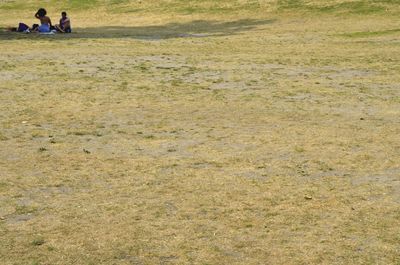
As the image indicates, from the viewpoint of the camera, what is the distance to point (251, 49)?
2275 centimetres

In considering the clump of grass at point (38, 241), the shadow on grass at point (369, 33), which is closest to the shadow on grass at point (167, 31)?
the shadow on grass at point (369, 33)

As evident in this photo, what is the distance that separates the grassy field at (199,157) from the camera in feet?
21.0

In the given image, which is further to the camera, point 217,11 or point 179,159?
point 217,11

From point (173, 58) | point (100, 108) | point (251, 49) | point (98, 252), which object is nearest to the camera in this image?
point (98, 252)

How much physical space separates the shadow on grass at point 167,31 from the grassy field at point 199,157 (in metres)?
6.74

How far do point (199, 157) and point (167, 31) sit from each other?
23.2 metres

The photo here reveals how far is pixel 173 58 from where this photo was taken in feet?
65.5

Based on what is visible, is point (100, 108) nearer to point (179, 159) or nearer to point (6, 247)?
point (179, 159)

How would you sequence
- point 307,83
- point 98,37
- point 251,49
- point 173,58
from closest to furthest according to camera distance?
point 307,83, point 173,58, point 251,49, point 98,37

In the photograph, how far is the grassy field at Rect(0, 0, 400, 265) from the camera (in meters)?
6.39

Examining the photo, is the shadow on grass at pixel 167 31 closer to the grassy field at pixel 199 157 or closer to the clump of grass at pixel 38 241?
the grassy field at pixel 199 157

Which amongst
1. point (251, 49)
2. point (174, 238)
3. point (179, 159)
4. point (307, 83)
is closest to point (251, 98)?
point (307, 83)

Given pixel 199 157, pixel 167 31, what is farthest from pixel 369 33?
pixel 199 157

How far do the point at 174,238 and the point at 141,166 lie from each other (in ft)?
8.18
